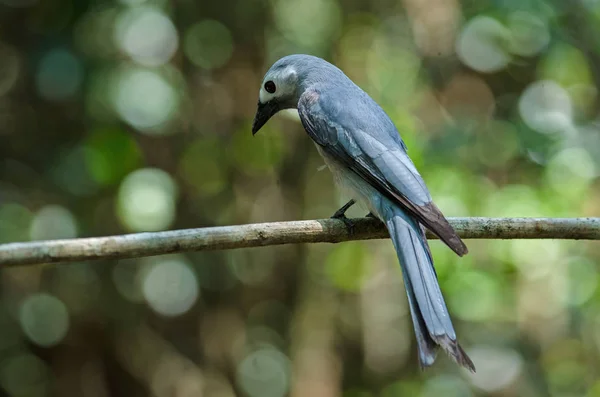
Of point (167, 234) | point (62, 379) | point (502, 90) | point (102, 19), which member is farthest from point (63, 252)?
point (502, 90)

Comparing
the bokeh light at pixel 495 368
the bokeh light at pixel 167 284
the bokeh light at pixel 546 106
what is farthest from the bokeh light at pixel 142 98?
the bokeh light at pixel 495 368

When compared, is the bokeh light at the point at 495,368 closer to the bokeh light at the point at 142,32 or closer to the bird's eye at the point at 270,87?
the bird's eye at the point at 270,87

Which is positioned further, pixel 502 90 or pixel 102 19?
pixel 502 90

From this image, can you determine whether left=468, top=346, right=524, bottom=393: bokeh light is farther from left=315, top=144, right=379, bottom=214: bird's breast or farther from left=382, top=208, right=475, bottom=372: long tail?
left=382, top=208, right=475, bottom=372: long tail

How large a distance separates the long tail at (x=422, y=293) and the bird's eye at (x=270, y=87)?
1.28m

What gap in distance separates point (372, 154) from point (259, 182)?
2.89m

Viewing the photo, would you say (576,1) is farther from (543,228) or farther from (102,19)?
(102,19)

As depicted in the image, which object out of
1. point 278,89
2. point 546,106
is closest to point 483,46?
point 546,106

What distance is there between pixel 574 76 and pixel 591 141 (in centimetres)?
63

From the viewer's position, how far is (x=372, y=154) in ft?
11.8

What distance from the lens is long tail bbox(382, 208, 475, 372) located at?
8.90 ft

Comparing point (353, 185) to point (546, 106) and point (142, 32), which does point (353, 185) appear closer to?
point (546, 106)

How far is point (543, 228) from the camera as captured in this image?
128 inches

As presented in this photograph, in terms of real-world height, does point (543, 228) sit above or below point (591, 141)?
above
